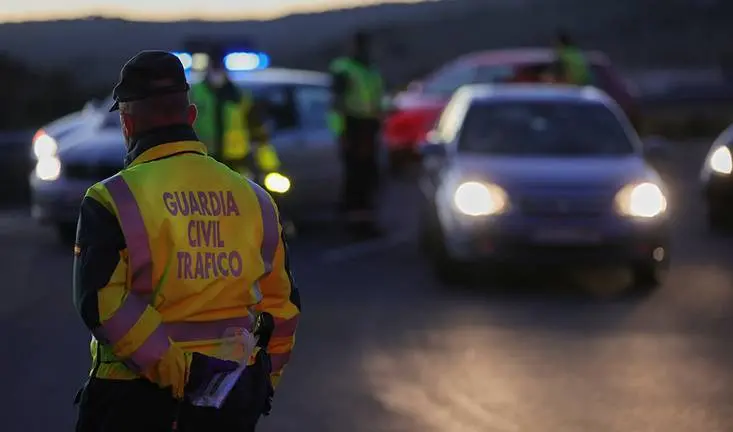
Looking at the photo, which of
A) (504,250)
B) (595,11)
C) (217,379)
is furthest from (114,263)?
(595,11)

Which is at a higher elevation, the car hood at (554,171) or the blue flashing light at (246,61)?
the blue flashing light at (246,61)

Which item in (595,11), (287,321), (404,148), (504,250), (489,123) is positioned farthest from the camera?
(595,11)

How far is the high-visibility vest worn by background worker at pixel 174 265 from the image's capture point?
404 cm

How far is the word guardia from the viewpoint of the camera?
162 inches

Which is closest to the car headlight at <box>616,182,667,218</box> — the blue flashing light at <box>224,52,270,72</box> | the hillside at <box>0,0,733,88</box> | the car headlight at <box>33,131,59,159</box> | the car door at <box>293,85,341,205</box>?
the car door at <box>293,85,341,205</box>

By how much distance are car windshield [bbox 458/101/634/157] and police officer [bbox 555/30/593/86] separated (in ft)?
29.4

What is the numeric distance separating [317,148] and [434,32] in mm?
92331

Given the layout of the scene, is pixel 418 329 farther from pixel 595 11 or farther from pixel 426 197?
pixel 595 11

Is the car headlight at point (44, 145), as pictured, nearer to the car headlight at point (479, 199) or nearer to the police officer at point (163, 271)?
the car headlight at point (479, 199)

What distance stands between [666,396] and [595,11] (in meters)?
106

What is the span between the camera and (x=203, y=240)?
413 centimetres

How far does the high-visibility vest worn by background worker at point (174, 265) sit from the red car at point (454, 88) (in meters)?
19.7

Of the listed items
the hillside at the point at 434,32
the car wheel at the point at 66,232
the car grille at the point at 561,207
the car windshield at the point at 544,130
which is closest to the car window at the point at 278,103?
the car wheel at the point at 66,232

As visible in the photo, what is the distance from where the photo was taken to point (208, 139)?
42.6ft
